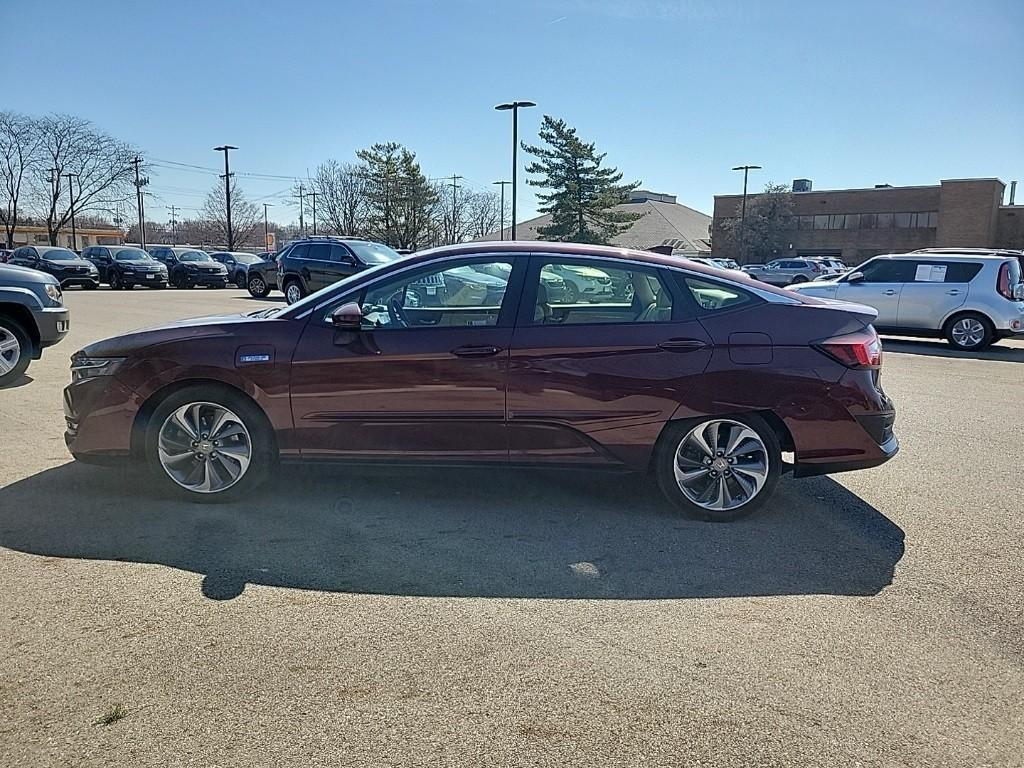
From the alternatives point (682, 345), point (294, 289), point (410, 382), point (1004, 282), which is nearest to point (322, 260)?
point (294, 289)

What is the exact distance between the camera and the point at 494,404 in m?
4.58

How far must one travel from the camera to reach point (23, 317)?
8.84 m

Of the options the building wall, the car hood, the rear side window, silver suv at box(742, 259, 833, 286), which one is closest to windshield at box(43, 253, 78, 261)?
the car hood

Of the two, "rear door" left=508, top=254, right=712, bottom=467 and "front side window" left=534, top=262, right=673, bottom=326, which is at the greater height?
"front side window" left=534, top=262, right=673, bottom=326

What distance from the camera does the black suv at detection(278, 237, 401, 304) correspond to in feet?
60.4

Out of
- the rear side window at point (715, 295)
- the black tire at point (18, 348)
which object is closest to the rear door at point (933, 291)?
the rear side window at point (715, 295)

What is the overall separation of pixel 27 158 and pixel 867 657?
63658 millimetres

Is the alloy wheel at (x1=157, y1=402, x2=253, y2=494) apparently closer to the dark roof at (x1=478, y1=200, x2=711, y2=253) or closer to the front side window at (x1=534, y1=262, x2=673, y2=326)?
the front side window at (x1=534, y1=262, x2=673, y2=326)

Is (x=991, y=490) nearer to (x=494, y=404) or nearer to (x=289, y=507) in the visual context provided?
(x=494, y=404)

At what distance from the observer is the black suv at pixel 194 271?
31.2m

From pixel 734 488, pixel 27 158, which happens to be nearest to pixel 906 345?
pixel 734 488

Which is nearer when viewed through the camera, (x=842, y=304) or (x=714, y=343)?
(x=714, y=343)

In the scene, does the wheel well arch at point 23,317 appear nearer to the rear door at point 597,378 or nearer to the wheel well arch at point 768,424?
the rear door at point 597,378

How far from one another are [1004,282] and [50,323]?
47.6 ft
